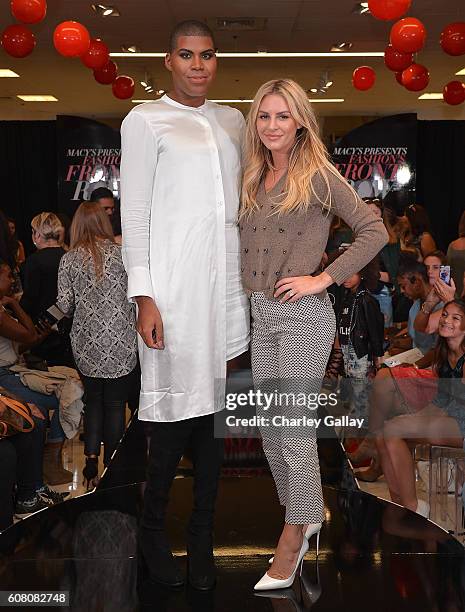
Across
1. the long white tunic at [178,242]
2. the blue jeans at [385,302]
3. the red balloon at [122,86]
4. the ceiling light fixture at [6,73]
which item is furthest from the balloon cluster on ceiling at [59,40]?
the ceiling light fixture at [6,73]

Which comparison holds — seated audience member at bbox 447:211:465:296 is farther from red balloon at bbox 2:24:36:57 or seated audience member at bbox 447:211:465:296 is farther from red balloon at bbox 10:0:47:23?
red balloon at bbox 2:24:36:57

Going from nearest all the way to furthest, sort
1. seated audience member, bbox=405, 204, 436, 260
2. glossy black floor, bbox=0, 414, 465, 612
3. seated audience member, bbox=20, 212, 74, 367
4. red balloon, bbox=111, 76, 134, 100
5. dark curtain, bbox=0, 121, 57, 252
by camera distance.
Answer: glossy black floor, bbox=0, 414, 465, 612, seated audience member, bbox=20, 212, 74, 367, seated audience member, bbox=405, 204, 436, 260, red balloon, bbox=111, 76, 134, 100, dark curtain, bbox=0, 121, 57, 252

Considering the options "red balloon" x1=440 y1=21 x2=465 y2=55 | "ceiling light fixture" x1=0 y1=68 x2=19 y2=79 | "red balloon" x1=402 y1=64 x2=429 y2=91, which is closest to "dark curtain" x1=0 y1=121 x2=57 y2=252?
"ceiling light fixture" x1=0 y1=68 x2=19 y2=79

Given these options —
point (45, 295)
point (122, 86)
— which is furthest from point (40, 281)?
point (122, 86)

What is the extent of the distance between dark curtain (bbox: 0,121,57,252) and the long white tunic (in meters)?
10.1

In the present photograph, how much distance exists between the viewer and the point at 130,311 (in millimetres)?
3574

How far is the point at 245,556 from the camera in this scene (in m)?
2.27

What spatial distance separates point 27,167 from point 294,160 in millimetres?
10459

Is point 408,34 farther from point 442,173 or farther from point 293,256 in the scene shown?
point 442,173

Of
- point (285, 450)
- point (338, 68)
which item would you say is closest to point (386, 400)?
point (285, 450)

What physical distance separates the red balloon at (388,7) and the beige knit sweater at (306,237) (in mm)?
2531

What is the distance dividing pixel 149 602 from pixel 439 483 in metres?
1.82

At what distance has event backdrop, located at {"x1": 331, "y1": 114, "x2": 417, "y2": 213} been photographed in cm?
992

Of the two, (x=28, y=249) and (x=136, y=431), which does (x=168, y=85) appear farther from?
(x=136, y=431)
